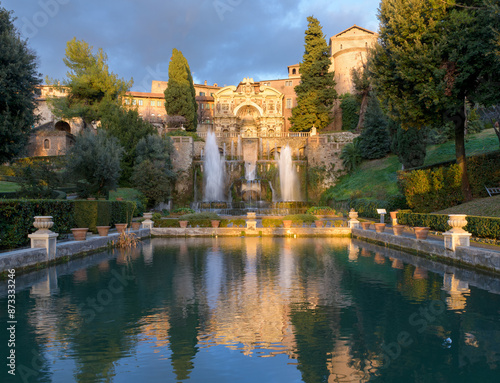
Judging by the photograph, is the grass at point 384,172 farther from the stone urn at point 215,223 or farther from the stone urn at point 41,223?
the stone urn at point 41,223

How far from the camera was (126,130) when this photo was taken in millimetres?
37031

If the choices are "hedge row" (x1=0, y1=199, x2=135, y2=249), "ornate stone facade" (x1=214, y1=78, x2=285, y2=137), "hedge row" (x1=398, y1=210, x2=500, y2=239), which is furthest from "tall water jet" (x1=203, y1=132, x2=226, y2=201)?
"hedge row" (x1=398, y1=210, x2=500, y2=239)

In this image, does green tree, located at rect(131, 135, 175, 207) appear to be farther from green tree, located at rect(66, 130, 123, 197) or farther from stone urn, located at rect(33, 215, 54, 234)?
stone urn, located at rect(33, 215, 54, 234)

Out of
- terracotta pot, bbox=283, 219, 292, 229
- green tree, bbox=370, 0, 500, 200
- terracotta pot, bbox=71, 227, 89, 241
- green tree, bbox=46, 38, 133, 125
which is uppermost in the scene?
green tree, bbox=46, 38, 133, 125

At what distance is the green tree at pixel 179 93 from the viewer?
160 feet

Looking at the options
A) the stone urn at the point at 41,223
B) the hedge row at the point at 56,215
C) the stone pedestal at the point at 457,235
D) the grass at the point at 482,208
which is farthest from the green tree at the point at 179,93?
the stone pedestal at the point at 457,235

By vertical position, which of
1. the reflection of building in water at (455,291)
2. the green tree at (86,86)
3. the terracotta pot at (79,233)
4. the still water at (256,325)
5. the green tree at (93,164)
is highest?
the green tree at (86,86)

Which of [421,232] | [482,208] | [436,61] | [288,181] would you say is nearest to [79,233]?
[421,232]

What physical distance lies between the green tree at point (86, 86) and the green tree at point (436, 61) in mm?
30648

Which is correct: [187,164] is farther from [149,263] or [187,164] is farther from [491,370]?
[491,370]

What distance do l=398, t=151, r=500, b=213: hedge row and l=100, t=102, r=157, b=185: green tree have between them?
25136 millimetres

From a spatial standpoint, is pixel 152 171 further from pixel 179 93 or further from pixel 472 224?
pixel 472 224

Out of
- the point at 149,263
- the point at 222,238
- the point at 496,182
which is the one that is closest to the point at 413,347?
the point at 149,263

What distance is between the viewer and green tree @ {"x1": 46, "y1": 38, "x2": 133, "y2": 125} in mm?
40312
